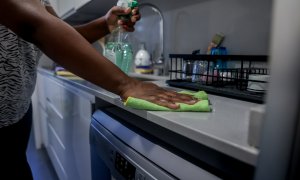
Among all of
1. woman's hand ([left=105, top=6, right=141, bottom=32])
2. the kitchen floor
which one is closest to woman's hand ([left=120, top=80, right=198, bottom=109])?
woman's hand ([left=105, top=6, right=141, bottom=32])

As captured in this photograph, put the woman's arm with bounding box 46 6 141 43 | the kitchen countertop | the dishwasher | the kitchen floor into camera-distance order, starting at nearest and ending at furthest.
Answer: the kitchen countertop < the dishwasher < the woman's arm with bounding box 46 6 141 43 < the kitchen floor

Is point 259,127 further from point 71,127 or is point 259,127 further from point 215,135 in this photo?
point 71,127

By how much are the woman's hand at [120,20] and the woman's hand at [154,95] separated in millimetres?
444

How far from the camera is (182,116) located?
0.47 m

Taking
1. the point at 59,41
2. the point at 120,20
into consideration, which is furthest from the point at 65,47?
the point at 120,20

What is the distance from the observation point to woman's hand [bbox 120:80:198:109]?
0.53 m

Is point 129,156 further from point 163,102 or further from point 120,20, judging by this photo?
point 120,20

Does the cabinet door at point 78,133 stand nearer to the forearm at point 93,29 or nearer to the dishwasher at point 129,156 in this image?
the dishwasher at point 129,156

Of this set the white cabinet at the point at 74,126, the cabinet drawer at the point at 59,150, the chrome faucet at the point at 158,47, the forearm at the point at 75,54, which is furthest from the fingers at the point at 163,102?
the cabinet drawer at the point at 59,150

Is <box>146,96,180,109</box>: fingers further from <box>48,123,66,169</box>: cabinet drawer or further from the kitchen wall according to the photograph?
<box>48,123,66,169</box>: cabinet drawer

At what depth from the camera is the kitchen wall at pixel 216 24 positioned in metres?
0.88

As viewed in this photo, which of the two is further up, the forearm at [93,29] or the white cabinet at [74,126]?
the forearm at [93,29]

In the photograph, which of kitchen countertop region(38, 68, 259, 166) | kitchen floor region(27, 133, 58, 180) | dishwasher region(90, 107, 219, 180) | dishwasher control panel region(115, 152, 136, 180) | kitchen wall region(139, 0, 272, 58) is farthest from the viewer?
kitchen floor region(27, 133, 58, 180)

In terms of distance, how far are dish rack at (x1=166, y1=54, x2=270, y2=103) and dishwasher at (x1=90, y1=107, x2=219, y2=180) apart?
299 millimetres
